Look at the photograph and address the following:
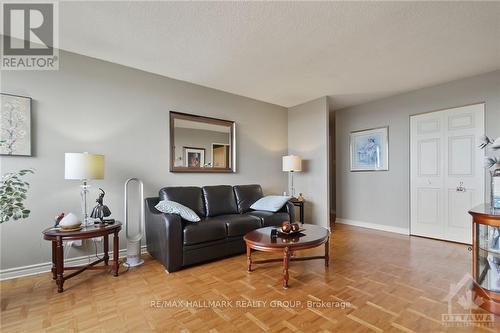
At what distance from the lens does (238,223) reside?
10.0ft

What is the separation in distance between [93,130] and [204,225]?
1.82 m

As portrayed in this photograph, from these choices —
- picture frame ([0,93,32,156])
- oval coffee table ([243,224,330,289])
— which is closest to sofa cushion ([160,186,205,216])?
oval coffee table ([243,224,330,289])

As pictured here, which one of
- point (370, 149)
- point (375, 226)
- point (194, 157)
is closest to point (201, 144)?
point (194, 157)

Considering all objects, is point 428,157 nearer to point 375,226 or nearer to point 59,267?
point 375,226

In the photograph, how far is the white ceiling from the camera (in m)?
2.09

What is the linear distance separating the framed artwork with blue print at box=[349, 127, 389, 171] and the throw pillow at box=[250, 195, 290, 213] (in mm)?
2201

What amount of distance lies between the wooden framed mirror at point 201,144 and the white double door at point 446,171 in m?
3.24

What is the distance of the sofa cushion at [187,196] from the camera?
315 cm

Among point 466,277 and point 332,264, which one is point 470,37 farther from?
point 332,264

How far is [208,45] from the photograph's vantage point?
8.73 ft

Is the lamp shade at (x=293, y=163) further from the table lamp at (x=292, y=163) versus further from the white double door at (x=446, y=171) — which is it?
the white double door at (x=446, y=171)

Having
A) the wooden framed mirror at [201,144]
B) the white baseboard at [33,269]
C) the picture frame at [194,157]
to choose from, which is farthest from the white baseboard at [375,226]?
the white baseboard at [33,269]

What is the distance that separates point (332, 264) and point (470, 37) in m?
2.88

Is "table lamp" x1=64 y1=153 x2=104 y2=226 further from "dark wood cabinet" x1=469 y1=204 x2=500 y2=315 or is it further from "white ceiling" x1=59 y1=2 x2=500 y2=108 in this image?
"dark wood cabinet" x1=469 y1=204 x2=500 y2=315
